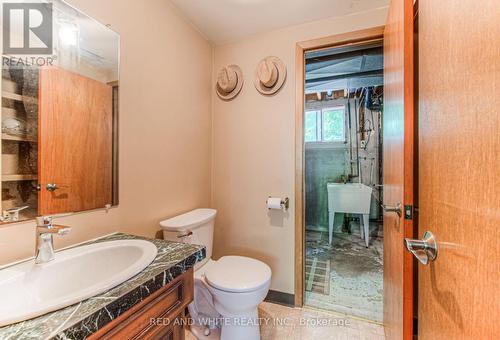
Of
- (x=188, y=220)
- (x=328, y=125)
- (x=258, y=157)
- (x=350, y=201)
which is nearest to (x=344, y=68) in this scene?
(x=328, y=125)

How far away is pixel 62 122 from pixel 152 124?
19.4 inches

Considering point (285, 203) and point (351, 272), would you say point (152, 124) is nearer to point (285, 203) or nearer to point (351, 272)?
point (285, 203)

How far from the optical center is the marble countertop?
47 centimetres

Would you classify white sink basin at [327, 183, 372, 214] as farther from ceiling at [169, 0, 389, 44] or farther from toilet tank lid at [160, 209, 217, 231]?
ceiling at [169, 0, 389, 44]

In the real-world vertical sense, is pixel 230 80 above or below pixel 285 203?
above

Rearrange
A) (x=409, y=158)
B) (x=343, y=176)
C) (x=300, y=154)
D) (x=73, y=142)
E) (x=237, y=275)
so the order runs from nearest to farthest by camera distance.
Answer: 1. (x=409, y=158)
2. (x=73, y=142)
3. (x=237, y=275)
4. (x=300, y=154)
5. (x=343, y=176)

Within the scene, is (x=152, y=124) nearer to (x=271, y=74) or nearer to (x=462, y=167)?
(x=271, y=74)

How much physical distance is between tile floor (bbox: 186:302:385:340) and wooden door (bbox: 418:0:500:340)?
1037 mm

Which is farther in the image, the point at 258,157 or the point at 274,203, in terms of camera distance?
the point at 258,157

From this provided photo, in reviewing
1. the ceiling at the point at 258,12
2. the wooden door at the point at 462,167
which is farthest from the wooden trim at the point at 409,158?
the ceiling at the point at 258,12

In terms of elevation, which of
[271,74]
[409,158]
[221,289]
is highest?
[271,74]

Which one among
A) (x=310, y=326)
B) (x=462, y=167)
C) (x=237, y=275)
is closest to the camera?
(x=462, y=167)

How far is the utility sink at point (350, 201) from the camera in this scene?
248 cm

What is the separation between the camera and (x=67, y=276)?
2.68 ft
